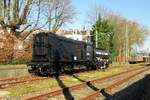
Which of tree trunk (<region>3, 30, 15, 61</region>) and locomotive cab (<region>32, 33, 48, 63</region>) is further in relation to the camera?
tree trunk (<region>3, 30, 15, 61</region>)

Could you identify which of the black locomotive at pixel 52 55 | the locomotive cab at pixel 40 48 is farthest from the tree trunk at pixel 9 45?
the locomotive cab at pixel 40 48

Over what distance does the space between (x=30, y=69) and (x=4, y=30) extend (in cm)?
1626

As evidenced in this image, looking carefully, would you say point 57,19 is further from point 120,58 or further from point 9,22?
point 120,58

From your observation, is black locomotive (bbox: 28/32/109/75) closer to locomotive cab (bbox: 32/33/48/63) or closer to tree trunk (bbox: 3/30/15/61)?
locomotive cab (bbox: 32/33/48/63)

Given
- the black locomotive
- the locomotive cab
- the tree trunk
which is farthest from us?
the tree trunk

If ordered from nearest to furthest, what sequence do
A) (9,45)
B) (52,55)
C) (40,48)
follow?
(52,55)
(40,48)
(9,45)

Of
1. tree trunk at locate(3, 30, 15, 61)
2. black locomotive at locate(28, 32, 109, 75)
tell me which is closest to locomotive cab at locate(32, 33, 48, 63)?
black locomotive at locate(28, 32, 109, 75)

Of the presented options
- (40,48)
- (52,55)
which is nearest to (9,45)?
(40,48)

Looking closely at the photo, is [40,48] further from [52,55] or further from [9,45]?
[9,45]

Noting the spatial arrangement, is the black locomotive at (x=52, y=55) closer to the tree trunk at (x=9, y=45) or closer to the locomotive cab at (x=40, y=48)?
the locomotive cab at (x=40, y=48)

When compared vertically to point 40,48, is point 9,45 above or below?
above

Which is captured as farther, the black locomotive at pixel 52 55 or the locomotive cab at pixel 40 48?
the locomotive cab at pixel 40 48

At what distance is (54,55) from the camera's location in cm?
2798

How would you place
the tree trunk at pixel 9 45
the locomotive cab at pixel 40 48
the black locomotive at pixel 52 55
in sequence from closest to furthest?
the black locomotive at pixel 52 55 < the locomotive cab at pixel 40 48 < the tree trunk at pixel 9 45
